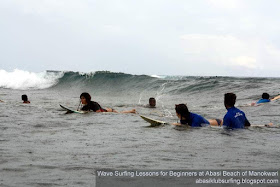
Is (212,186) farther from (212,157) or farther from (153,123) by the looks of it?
(153,123)

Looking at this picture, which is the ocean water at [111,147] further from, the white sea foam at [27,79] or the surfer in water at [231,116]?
the white sea foam at [27,79]

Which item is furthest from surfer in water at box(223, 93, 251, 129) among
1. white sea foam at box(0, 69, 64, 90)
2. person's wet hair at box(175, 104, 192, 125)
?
white sea foam at box(0, 69, 64, 90)

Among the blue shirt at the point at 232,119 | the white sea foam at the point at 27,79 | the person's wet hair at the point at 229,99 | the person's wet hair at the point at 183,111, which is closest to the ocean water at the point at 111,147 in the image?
the blue shirt at the point at 232,119

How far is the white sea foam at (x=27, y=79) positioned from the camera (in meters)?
38.8

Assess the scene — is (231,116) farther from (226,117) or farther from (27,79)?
(27,79)

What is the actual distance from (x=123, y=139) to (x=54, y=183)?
10.1ft

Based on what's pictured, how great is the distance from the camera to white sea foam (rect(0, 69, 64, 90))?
3875cm

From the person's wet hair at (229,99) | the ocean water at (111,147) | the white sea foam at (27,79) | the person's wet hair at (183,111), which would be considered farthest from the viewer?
the white sea foam at (27,79)

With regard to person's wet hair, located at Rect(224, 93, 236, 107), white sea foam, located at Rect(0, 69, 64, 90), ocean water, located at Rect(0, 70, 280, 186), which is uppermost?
white sea foam, located at Rect(0, 69, 64, 90)

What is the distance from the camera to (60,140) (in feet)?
23.4

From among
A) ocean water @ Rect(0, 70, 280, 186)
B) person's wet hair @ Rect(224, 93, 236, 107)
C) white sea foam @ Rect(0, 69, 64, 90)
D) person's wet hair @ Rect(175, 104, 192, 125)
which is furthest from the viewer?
white sea foam @ Rect(0, 69, 64, 90)

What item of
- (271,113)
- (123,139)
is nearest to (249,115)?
(271,113)

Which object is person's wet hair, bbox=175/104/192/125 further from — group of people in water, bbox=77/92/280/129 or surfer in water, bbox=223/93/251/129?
surfer in water, bbox=223/93/251/129

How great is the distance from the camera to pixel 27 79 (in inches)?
1593
